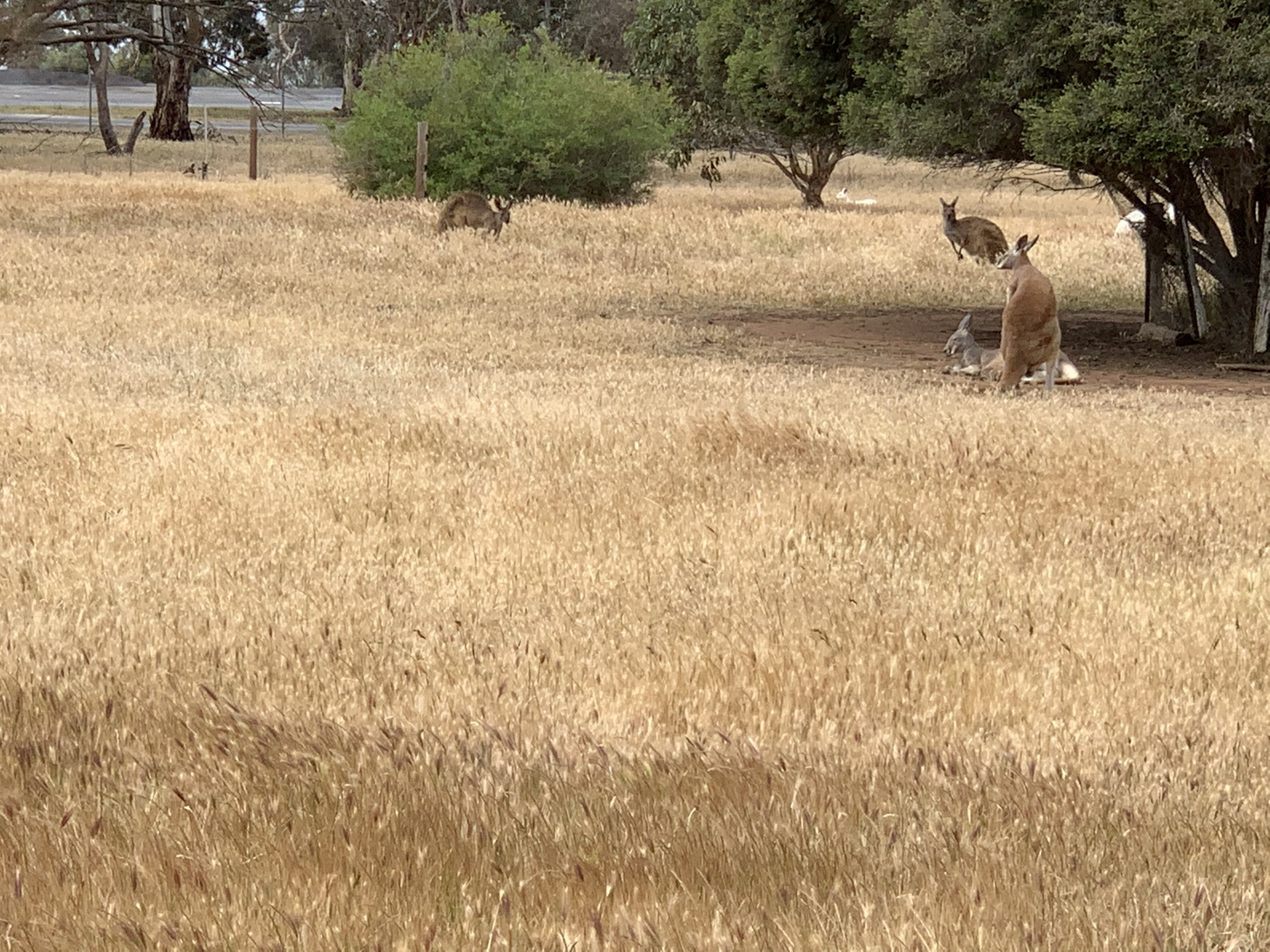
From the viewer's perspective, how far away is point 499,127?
120 ft

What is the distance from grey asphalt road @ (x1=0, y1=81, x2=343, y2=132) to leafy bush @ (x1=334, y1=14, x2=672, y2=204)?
3281 centimetres

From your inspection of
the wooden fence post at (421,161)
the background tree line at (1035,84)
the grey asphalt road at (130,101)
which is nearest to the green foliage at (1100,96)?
the background tree line at (1035,84)

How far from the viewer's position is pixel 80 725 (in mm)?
5258

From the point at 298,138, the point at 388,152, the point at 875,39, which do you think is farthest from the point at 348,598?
the point at 298,138

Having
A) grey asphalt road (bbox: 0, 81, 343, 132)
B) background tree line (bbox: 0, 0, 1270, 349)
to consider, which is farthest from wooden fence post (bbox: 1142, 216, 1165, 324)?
grey asphalt road (bbox: 0, 81, 343, 132)

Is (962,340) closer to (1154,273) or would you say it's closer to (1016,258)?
(1016,258)

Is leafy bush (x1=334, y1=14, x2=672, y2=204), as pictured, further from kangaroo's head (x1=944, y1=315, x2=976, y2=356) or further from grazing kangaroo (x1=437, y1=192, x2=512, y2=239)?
kangaroo's head (x1=944, y1=315, x2=976, y2=356)

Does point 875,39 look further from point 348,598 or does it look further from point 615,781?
point 615,781

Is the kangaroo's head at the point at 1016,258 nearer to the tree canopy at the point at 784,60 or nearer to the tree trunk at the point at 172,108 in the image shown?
the tree canopy at the point at 784,60

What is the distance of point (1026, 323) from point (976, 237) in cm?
1456

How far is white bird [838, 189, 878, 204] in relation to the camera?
4919cm

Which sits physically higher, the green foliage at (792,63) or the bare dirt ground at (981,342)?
the green foliage at (792,63)

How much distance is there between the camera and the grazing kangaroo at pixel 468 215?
95.1 ft

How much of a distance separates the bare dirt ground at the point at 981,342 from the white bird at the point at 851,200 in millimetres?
24386
